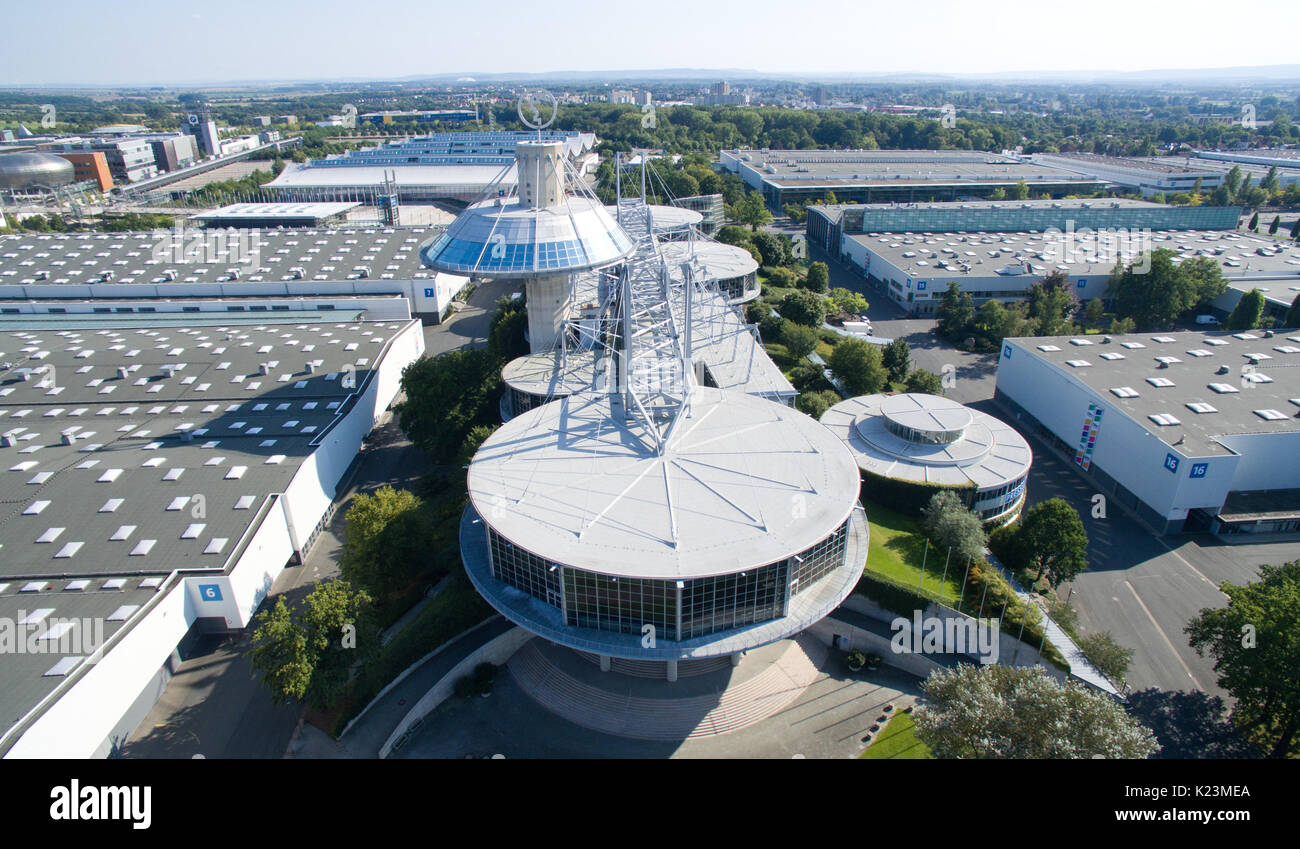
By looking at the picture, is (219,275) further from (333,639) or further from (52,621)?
(333,639)

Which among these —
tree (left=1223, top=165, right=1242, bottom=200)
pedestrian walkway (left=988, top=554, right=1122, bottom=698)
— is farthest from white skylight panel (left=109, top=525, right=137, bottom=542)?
tree (left=1223, top=165, right=1242, bottom=200)

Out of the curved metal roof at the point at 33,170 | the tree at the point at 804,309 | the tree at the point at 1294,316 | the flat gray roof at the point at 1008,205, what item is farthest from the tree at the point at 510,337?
the curved metal roof at the point at 33,170

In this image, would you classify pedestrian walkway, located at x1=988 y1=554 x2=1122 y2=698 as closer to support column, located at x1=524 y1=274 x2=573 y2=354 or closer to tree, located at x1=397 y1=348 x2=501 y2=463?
tree, located at x1=397 y1=348 x2=501 y2=463

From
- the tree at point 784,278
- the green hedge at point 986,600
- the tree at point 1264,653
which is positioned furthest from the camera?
the tree at point 784,278

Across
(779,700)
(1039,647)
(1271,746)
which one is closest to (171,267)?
(779,700)

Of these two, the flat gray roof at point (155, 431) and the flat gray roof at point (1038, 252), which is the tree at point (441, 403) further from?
the flat gray roof at point (1038, 252)

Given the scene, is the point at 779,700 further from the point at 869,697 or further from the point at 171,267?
the point at 171,267
